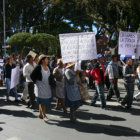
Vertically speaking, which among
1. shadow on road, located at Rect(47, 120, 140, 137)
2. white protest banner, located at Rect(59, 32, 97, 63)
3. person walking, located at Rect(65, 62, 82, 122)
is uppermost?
white protest banner, located at Rect(59, 32, 97, 63)

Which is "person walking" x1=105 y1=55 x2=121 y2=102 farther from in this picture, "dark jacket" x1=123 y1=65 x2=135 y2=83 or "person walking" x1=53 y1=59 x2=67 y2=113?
"person walking" x1=53 y1=59 x2=67 y2=113

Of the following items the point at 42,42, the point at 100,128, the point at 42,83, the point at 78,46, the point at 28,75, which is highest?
the point at 42,42

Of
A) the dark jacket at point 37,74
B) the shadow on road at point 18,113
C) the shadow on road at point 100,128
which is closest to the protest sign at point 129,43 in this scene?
the shadow on road at point 100,128

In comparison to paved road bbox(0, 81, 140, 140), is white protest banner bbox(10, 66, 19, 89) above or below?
above

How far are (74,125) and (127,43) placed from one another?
9.58 feet

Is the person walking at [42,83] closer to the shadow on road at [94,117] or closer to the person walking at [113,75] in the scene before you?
the shadow on road at [94,117]

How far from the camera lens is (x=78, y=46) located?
6312mm

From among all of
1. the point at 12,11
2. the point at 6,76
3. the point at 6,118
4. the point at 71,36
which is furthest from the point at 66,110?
the point at 12,11

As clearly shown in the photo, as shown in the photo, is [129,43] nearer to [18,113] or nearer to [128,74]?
[128,74]

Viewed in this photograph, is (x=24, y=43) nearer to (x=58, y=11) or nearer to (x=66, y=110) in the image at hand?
(x=58, y=11)

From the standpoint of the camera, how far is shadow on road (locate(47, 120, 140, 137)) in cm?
522

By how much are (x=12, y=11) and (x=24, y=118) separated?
90.8ft

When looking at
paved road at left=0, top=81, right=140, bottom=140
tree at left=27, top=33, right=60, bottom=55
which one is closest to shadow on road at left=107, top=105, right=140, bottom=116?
paved road at left=0, top=81, right=140, bottom=140

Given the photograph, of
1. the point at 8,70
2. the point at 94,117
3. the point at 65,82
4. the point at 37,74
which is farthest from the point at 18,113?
the point at 94,117
